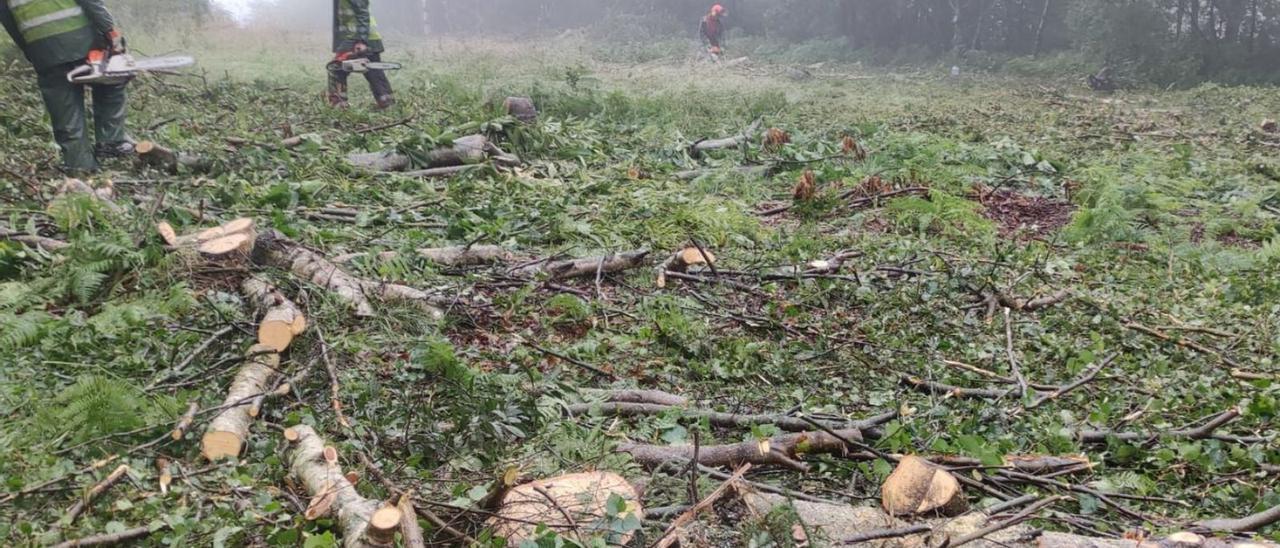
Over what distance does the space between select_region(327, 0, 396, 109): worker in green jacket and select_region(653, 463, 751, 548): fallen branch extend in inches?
337

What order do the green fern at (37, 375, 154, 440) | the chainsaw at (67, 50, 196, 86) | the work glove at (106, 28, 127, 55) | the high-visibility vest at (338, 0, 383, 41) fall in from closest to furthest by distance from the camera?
the green fern at (37, 375, 154, 440) < the chainsaw at (67, 50, 196, 86) < the work glove at (106, 28, 127, 55) < the high-visibility vest at (338, 0, 383, 41)

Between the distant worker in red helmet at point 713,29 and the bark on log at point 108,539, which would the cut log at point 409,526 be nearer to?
the bark on log at point 108,539

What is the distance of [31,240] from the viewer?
438 cm

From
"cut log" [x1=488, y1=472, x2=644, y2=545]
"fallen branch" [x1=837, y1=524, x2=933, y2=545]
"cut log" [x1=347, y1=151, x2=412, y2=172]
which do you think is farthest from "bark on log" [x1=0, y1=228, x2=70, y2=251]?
"fallen branch" [x1=837, y1=524, x2=933, y2=545]

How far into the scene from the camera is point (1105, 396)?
354 centimetres

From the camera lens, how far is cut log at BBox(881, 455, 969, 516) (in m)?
2.57

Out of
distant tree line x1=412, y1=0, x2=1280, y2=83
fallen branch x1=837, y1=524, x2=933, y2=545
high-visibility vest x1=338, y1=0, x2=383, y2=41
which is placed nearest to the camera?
fallen branch x1=837, y1=524, x2=933, y2=545

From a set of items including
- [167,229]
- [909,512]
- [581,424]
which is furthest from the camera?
[167,229]

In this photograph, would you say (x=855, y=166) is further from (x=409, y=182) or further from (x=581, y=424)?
(x=581, y=424)

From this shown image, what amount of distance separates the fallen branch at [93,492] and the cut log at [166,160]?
4.78 metres

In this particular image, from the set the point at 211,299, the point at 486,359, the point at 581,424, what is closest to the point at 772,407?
the point at 581,424

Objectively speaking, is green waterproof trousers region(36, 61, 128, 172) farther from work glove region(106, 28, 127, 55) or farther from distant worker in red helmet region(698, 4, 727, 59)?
distant worker in red helmet region(698, 4, 727, 59)

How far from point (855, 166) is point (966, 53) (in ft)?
41.0

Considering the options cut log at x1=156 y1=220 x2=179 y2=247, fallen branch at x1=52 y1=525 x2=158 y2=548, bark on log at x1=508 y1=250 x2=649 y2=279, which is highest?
cut log at x1=156 y1=220 x2=179 y2=247
